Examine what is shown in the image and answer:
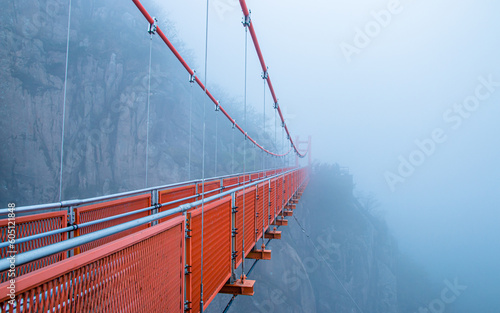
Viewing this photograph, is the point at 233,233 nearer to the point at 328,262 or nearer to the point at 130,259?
the point at 130,259

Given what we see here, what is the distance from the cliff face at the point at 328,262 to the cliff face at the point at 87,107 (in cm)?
1008

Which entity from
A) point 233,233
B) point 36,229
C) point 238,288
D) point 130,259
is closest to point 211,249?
point 233,233

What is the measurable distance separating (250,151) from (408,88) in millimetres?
143641

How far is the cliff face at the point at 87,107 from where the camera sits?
19156mm

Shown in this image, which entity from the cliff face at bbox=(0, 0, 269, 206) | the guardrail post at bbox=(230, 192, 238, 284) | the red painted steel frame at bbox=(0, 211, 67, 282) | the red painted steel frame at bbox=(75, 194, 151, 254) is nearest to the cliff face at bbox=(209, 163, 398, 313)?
the cliff face at bbox=(0, 0, 269, 206)

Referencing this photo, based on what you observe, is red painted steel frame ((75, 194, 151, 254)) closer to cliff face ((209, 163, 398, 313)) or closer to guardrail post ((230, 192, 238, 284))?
guardrail post ((230, 192, 238, 284))

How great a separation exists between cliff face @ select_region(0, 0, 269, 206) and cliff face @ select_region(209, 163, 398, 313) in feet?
33.1

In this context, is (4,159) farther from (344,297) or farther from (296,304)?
(344,297)

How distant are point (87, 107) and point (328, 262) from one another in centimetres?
3298

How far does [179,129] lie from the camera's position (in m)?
27.5

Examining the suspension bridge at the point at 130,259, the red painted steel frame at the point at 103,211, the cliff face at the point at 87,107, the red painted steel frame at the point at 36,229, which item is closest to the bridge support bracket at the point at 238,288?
the suspension bridge at the point at 130,259

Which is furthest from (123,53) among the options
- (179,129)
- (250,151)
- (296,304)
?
(296,304)

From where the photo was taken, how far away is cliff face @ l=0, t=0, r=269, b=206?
19156 millimetres

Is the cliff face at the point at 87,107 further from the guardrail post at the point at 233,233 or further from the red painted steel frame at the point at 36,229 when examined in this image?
the red painted steel frame at the point at 36,229
